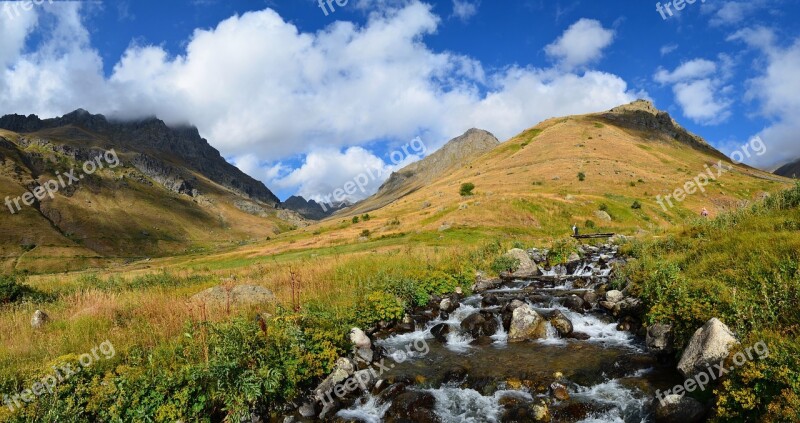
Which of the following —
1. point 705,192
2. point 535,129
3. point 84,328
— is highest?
point 535,129

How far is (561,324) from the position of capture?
54.9 ft

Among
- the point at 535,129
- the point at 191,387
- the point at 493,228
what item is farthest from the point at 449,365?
the point at 535,129

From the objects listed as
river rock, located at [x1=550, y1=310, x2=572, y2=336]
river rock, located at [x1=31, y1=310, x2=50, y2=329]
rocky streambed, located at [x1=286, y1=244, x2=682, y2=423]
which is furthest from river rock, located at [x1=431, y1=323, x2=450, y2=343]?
river rock, located at [x1=31, y1=310, x2=50, y2=329]

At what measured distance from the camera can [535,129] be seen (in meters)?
173

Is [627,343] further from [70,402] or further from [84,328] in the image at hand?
[84,328]

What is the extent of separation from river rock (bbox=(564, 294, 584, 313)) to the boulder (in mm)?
13768

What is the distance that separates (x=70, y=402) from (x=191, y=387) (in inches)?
94.5

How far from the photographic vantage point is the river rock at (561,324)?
1648cm

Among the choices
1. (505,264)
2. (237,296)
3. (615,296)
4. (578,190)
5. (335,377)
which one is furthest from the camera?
(578,190)

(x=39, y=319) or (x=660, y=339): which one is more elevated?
(x=39, y=319)

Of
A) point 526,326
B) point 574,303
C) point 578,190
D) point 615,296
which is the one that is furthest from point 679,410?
point 578,190

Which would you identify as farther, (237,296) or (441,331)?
(237,296)

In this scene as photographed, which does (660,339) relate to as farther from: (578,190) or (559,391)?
(578,190)

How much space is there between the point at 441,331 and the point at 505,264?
12.7 meters
